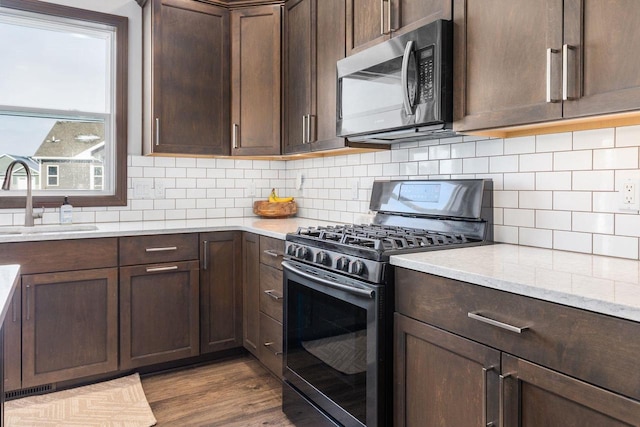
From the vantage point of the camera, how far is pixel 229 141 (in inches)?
124

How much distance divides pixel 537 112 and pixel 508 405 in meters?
0.92

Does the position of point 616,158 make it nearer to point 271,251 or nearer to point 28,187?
point 271,251

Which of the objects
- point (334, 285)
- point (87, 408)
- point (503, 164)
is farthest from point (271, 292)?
point (503, 164)

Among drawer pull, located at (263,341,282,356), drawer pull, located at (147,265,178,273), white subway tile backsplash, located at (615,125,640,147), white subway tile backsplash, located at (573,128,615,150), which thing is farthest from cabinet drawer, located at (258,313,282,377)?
white subway tile backsplash, located at (615,125,640,147)

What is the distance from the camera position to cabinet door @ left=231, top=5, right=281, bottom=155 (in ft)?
10.2

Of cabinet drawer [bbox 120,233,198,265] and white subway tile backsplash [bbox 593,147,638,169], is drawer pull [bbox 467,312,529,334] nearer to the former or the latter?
white subway tile backsplash [bbox 593,147,638,169]

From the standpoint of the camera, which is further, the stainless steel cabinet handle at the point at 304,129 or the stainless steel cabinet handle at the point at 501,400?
the stainless steel cabinet handle at the point at 304,129

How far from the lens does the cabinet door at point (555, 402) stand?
1001mm

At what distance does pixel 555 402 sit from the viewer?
1.13 m

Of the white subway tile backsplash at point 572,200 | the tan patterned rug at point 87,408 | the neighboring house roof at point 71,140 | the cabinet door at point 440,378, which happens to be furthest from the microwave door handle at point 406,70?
the neighboring house roof at point 71,140

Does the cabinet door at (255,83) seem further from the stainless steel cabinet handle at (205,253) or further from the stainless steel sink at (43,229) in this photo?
the stainless steel sink at (43,229)

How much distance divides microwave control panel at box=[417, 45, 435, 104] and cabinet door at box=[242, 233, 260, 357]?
1.31 m

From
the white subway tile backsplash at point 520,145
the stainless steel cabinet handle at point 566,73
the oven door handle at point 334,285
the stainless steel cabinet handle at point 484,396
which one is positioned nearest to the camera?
A: the stainless steel cabinet handle at point 484,396

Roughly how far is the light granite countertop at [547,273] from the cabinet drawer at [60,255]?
1717 millimetres
